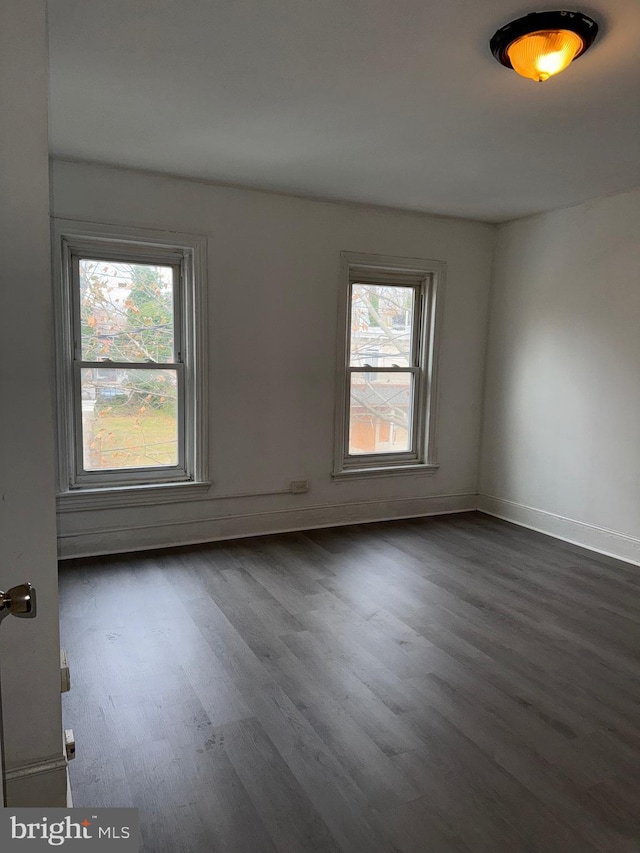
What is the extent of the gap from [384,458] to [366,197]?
208 centimetres

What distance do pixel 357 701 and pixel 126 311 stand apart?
288 cm

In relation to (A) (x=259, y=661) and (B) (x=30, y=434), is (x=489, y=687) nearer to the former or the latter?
(A) (x=259, y=661)

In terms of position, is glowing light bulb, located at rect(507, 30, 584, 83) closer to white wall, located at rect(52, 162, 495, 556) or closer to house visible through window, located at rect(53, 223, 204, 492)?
white wall, located at rect(52, 162, 495, 556)

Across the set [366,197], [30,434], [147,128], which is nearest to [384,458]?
[366,197]

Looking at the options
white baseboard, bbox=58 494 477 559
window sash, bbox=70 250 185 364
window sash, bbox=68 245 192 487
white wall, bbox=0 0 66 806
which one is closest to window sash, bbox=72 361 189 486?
window sash, bbox=68 245 192 487

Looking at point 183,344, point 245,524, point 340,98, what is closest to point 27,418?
point 340,98

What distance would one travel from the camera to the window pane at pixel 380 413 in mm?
4867

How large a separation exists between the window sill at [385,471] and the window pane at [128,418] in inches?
52.5

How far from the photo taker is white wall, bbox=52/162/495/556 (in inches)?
154

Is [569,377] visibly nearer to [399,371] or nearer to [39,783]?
[399,371]

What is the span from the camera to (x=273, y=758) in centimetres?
200

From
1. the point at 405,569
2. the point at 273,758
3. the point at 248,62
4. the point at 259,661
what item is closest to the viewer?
the point at 273,758

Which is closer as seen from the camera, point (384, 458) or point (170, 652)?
point (170, 652)

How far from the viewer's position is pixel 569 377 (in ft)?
14.7
